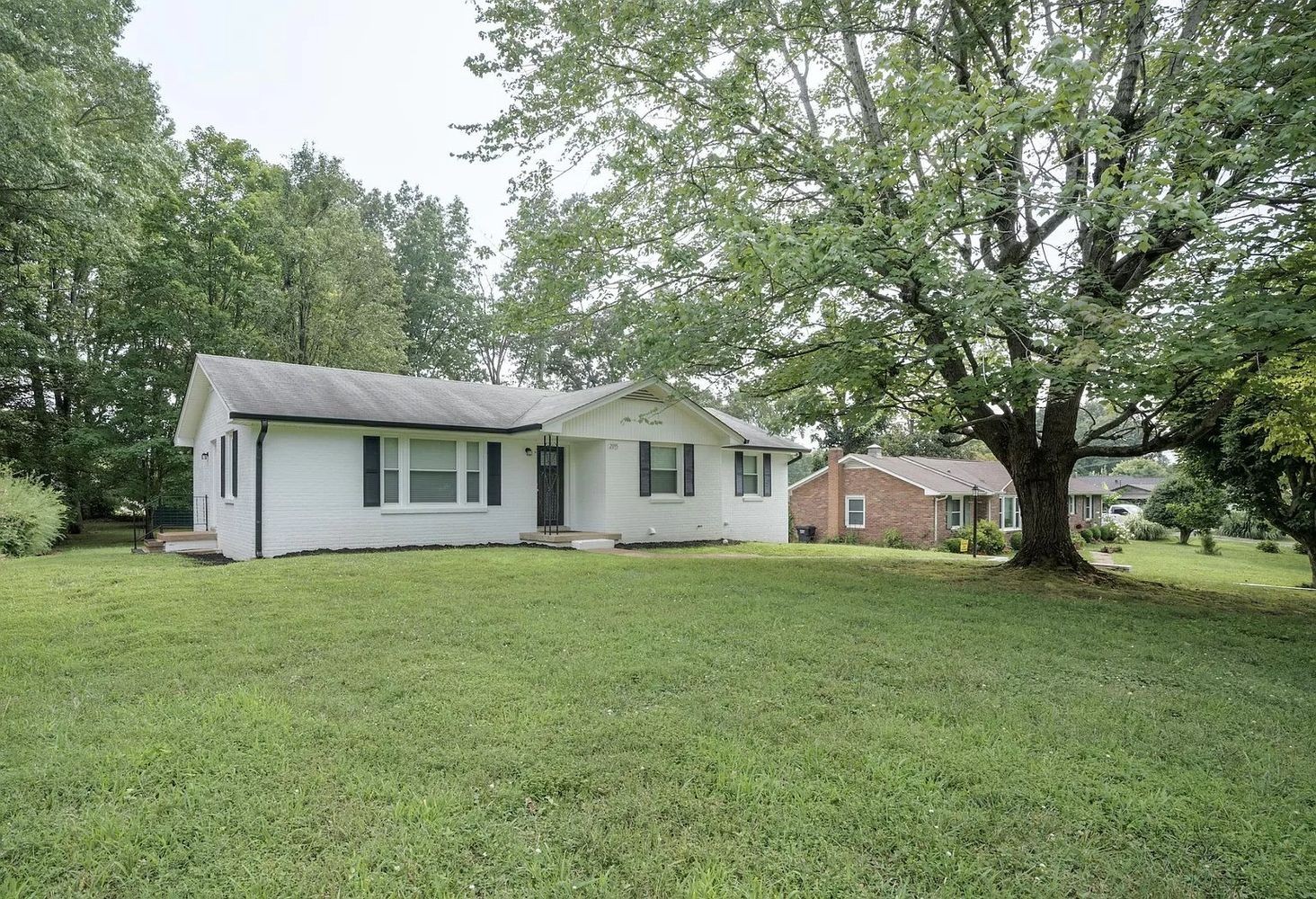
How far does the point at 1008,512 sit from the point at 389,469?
2659cm

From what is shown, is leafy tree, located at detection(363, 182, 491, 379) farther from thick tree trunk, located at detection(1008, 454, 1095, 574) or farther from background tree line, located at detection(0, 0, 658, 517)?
thick tree trunk, located at detection(1008, 454, 1095, 574)

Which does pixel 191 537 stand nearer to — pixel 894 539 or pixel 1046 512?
pixel 1046 512

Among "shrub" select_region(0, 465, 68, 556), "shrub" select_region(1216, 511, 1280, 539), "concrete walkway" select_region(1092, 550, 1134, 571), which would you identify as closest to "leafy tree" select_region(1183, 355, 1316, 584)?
"concrete walkway" select_region(1092, 550, 1134, 571)

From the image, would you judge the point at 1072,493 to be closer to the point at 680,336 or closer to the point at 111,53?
the point at 680,336

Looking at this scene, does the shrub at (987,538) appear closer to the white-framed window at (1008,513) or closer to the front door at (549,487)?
the white-framed window at (1008,513)

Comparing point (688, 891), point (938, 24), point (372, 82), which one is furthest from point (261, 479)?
point (938, 24)

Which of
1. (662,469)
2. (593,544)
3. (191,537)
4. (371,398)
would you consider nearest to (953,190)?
(593,544)

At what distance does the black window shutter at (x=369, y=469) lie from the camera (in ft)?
42.8

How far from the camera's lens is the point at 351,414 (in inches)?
500

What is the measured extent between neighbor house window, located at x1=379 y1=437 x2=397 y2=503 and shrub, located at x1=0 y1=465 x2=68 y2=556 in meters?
8.37

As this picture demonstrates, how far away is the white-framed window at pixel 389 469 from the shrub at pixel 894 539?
19762 mm

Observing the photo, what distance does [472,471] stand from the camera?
14.5 meters

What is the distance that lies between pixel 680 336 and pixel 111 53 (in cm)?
1917

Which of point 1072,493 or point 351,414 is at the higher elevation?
point 351,414
